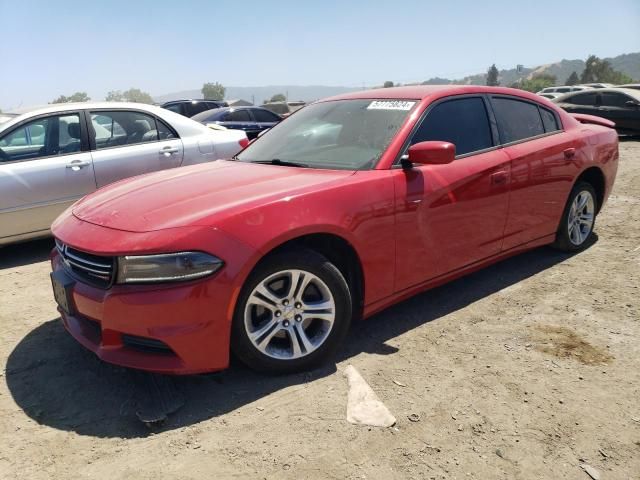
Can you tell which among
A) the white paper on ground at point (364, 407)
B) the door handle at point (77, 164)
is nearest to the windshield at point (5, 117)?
the door handle at point (77, 164)

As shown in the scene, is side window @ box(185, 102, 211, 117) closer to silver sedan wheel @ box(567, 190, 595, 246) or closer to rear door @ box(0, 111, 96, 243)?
rear door @ box(0, 111, 96, 243)

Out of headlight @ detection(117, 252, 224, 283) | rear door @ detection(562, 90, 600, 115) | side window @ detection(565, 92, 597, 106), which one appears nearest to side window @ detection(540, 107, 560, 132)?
headlight @ detection(117, 252, 224, 283)

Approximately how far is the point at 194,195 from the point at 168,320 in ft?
2.51

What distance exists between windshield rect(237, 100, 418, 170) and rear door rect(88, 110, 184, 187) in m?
1.92

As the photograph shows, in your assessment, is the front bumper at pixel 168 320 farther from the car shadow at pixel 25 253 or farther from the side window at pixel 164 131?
the side window at pixel 164 131

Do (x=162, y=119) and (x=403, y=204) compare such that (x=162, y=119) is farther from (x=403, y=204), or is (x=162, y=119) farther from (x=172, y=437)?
(x=172, y=437)

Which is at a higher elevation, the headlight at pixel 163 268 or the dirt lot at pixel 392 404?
the headlight at pixel 163 268

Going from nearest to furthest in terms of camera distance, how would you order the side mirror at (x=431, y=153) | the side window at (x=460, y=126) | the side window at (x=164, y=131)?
the side mirror at (x=431, y=153) < the side window at (x=460, y=126) < the side window at (x=164, y=131)

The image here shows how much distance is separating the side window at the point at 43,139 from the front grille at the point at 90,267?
267 cm

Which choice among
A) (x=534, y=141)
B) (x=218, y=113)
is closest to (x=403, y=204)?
(x=534, y=141)

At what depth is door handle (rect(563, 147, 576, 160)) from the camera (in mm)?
4324

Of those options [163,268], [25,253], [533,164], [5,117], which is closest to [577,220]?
[533,164]

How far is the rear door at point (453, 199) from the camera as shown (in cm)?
319

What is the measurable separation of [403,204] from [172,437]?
1.76m
